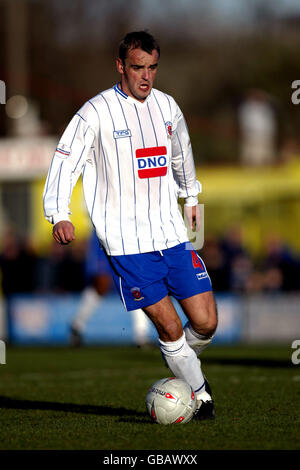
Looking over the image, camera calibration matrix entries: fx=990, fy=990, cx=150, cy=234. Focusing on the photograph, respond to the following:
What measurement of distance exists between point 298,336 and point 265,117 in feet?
37.9

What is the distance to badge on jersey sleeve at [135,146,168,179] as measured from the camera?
6.45 meters

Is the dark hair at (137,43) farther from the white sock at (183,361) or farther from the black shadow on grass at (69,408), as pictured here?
the black shadow on grass at (69,408)

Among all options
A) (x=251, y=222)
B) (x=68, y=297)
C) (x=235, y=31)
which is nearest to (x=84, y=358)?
(x=68, y=297)

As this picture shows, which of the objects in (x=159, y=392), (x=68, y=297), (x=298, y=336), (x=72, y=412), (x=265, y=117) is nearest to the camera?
(x=159, y=392)

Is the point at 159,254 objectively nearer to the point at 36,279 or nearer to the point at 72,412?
the point at 72,412

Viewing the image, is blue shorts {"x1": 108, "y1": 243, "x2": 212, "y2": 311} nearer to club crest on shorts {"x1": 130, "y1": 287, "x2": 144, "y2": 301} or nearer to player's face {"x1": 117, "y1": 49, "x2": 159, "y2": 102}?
club crest on shorts {"x1": 130, "y1": 287, "x2": 144, "y2": 301}

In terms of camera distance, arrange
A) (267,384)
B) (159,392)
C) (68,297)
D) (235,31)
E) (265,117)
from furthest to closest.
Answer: (235,31) < (265,117) < (68,297) < (267,384) < (159,392)

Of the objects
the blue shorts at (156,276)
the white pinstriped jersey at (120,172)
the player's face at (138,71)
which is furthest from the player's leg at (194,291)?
the player's face at (138,71)

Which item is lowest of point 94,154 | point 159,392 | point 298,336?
point 298,336

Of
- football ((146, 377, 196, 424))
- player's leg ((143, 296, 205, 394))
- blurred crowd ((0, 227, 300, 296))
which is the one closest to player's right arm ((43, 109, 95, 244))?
player's leg ((143, 296, 205, 394))

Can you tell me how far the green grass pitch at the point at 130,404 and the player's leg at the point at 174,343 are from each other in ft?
1.12

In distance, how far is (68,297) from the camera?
61.1 ft

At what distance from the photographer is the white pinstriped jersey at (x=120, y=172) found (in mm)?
6398

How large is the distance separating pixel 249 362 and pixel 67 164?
636cm
